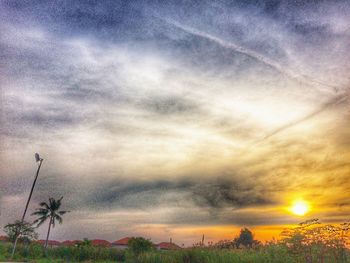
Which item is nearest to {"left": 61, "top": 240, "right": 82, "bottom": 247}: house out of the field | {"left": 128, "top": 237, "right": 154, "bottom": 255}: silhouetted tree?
{"left": 128, "top": 237, "right": 154, "bottom": 255}: silhouetted tree

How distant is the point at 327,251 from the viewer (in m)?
12.2

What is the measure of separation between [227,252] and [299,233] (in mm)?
3640

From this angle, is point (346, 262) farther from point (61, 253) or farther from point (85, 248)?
point (61, 253)

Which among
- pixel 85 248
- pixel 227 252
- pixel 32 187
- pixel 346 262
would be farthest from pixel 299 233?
pixel 32 187

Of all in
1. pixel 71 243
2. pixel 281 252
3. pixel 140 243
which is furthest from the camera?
pixel 71 243

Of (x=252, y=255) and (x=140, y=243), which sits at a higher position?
(x=140, y=243)

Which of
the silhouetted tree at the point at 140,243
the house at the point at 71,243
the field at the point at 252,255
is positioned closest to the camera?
the field at the point at 252,255

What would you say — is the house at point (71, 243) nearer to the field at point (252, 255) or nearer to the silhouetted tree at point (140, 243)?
the silhouetted tree at point (140, 243)

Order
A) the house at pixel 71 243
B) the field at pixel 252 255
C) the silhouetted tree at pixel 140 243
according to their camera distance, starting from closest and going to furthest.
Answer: the field at pixel 252 255 → the silhouetted tree at pixel 140 243 → the house at pixel 71 243

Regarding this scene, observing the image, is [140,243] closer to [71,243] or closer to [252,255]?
[252,255]

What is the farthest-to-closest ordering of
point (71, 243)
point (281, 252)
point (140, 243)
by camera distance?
point (71, 243)
point (140, 243)
point (281, 252)

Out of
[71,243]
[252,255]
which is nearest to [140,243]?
[252,255]

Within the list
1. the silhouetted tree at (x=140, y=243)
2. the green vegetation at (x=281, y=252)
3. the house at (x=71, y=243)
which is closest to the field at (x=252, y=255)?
the green vegetation at (x=281, y=252)

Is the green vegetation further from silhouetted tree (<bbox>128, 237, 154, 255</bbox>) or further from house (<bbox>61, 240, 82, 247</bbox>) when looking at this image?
house (<bbox>61, 240, 82, 247</bbox>)
